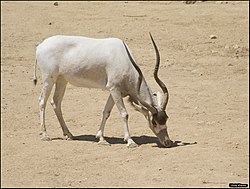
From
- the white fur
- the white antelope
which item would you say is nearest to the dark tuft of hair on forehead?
the white antelope

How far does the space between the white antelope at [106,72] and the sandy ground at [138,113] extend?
0.45m

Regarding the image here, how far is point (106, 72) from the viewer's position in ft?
34.4

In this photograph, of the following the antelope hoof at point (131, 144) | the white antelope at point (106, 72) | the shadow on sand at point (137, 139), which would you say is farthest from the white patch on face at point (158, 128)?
the antelope hoof at point (131, 144)

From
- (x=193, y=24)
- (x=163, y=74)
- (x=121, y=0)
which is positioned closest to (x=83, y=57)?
(x=163, y=74)

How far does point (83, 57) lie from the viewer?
10.6 m

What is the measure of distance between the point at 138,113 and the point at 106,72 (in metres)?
2.41

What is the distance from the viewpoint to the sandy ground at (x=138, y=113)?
28.6 ft

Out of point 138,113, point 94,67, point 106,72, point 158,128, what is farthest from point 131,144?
point 138,113

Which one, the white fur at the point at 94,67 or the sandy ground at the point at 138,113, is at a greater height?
the white fur at the point at 94,67

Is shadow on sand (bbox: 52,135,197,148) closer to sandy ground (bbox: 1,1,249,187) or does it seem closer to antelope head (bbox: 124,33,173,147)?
sandy ground (bbox: 1,1,249,187)

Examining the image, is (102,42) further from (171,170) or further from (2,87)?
(2,87)

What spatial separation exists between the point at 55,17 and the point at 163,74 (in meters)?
6.62

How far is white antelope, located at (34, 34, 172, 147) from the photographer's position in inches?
411

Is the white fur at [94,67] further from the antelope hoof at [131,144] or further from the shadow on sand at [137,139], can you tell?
the shadow on sand at [137,139]
